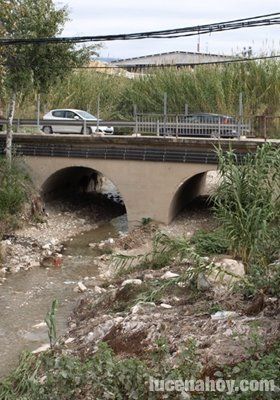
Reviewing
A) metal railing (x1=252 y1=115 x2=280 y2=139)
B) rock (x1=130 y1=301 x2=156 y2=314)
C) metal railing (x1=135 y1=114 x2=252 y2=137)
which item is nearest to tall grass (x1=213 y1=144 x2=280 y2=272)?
rock (x1=130 y1=301 x2=156 y2=314)

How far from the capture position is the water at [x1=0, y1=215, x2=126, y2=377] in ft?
37.4

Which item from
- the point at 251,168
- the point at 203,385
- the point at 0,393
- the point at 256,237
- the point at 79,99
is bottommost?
the point at 0,393

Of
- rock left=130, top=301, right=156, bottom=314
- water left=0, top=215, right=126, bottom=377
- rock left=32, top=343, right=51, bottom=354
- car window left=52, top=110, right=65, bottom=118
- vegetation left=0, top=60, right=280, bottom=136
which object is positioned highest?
vegetation left=0, top=60, right=280, bottom=136

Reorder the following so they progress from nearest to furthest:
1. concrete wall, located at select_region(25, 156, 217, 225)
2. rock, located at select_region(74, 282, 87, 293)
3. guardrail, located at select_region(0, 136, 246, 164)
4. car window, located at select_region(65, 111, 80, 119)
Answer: rock, located at select_region(74, 282, 87, 293), guardrail, located at select_region(0, 136, 246, 164), concrete wall, located at select_region(25, 156, 217, 225), car window, located at select_region(65, 111, 80, 119)

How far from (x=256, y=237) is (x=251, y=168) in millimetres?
1403

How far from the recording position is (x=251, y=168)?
35.2ft

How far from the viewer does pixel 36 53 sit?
20469mm

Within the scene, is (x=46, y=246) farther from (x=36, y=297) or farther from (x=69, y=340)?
(x=69, y=340)

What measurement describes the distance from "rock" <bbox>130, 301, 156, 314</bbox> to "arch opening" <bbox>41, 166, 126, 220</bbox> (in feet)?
42.8

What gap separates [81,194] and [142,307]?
17.0m

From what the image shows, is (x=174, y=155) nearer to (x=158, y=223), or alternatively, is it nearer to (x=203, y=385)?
(x=158, y=223)

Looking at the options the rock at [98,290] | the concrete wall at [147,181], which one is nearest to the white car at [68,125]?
the concrete wall at [147,181]

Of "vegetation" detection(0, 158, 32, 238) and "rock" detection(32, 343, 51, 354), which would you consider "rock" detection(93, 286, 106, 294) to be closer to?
"rock" detection(32, 343, 51, 354)

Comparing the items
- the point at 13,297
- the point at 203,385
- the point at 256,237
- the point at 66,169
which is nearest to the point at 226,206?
the point at 256,237
